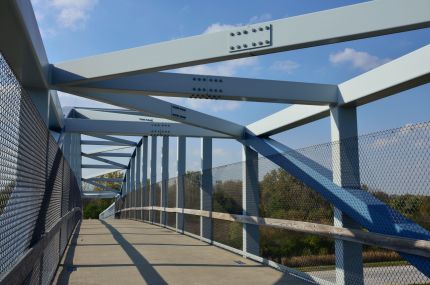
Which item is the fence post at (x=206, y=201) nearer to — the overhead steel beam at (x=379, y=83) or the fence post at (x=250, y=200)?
the fence post at (x=250, y=200)

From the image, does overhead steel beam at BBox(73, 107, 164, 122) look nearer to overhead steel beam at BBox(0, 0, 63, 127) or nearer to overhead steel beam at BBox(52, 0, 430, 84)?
overhead steel beam at BBox(0, 0, 63, 127)

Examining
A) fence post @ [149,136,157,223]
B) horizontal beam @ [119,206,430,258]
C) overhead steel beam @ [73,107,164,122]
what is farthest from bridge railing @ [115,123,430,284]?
fence post @ [149,136,157,223]

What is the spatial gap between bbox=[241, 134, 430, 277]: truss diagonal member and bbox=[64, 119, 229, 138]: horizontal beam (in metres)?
6.11

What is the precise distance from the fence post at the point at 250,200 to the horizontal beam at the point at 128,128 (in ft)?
13.6

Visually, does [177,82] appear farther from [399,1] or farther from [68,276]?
[399,1]

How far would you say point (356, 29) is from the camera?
18.5ft

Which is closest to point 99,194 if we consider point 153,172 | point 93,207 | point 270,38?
point 93,207

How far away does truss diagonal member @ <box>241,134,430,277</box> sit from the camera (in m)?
5.56

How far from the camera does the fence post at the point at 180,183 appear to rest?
641 inches

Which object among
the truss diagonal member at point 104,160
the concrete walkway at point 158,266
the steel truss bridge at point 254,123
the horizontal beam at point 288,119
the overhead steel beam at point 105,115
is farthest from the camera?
the truss diagonal member at point 104,160

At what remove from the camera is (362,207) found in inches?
263

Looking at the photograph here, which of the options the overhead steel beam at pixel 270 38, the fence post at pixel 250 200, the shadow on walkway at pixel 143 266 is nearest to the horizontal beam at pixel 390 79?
the overhead steel beam at pixel 270 38

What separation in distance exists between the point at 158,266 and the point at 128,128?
7139mm

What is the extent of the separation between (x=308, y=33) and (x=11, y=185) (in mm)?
4012
